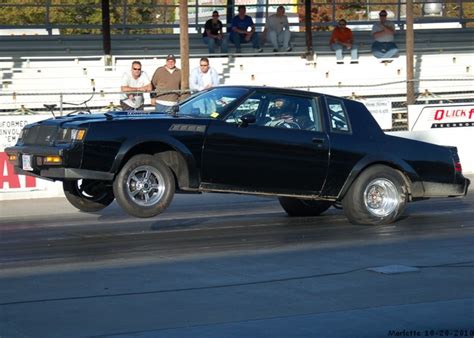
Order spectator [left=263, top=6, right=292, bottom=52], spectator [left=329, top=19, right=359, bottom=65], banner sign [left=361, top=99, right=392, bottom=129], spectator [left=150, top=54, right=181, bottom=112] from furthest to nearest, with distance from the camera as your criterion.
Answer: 1. spectator [left=263, top=6, right=292, bottom=52]
2. spectator [left=329, top=19, right=359, bottom=65]
3. banner sign [left=361, top=99, right=392, bottom=129]
4. spectator [left=150, top=54, right=181, bottom=112]

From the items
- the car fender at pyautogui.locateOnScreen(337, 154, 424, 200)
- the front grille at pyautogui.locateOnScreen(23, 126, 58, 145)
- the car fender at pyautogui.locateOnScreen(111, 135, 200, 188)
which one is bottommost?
the car fender at pyautogui.locateOnScreen(337, 154, 424, 200)

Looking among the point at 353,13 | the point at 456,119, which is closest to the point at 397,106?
the point at 456,119

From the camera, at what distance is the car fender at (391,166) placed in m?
13.0

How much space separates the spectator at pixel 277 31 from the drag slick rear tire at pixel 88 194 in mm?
17934

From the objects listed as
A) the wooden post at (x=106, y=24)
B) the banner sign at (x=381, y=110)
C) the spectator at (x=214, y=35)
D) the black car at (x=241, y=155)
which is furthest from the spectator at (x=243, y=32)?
the black car at (x=241, y=155)

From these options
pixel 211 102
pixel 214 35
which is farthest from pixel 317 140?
pixel 214 35

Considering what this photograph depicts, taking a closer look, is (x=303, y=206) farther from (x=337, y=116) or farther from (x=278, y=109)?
(x=278, y=109)

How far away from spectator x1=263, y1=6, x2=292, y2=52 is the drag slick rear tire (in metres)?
17.9

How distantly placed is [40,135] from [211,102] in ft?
6.88

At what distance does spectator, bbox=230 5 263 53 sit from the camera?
29.7m

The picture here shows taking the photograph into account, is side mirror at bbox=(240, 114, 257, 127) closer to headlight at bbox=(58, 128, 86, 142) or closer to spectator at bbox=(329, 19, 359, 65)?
headlight at bbox=(58, 128, 86, 142)

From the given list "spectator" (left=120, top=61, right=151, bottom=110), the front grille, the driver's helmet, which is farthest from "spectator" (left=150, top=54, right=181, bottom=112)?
the front grille

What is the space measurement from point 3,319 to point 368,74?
22.0 m

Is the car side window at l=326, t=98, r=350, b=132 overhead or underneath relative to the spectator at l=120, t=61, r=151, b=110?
underneath
